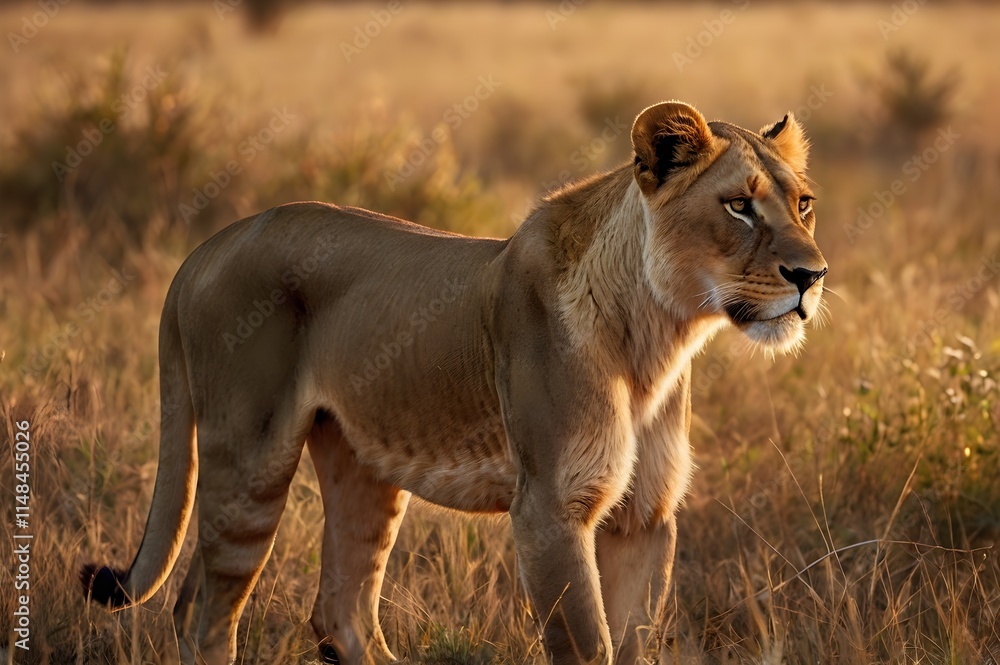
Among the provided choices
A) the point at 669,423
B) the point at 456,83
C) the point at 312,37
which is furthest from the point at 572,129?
the point at 669,423

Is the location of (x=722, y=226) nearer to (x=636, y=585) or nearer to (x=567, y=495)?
(x=567, y=495)

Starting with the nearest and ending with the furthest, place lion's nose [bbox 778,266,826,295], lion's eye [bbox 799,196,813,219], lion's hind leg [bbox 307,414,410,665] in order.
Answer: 1. lion's nose [bbox 778,266,826,295]
2. lion's eye [bbox 799,196,813,219]
3. lion's hind leg [bbox 307,414,410,665]

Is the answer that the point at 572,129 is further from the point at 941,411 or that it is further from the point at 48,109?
the point at 941,411

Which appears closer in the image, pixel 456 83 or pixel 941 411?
pixel 941 411

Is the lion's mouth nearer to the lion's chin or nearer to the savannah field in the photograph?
the lion's chin

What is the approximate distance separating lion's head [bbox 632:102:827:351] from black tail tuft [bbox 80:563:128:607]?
1.76 m

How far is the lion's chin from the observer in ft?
10.5

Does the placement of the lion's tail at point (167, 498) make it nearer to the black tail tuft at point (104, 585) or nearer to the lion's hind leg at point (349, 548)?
the black tail tuft at point (104, 585)

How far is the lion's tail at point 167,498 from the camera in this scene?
373cm

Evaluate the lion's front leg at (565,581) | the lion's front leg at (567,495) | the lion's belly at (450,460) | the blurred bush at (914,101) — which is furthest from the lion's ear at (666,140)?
the blurred bush at (914,101)

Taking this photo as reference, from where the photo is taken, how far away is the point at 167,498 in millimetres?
3855

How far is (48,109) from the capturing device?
10250 millimetres

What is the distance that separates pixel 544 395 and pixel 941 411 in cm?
259

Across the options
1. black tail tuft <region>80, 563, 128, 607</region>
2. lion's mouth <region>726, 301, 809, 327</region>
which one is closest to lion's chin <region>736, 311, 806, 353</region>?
lion's mouth <region>726, 301, 809, 327</region>
